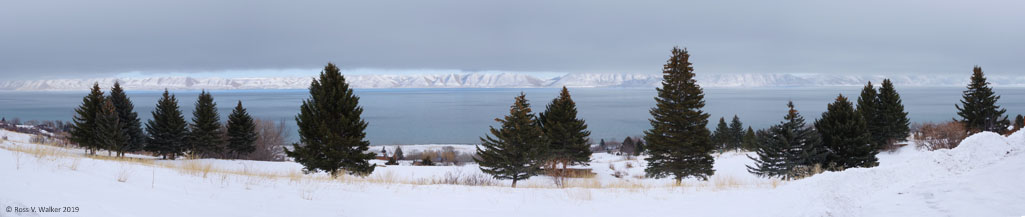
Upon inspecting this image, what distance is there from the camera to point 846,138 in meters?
28.5

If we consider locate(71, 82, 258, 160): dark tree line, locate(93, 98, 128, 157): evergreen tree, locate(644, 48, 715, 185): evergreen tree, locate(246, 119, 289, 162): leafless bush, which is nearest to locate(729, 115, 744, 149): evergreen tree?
locate(644, 48, 715, 185): evergreen tree

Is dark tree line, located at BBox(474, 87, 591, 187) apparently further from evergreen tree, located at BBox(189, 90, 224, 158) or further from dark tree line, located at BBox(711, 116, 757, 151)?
dark tree line, located at BBox(711, 116, 757, 151)

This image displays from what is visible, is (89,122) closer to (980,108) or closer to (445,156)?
(445,156)

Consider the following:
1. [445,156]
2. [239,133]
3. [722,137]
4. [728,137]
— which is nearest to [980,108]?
[722,137]

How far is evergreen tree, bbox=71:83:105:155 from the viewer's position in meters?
41.6

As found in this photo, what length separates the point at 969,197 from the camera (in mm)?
6074

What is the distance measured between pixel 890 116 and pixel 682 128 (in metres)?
21.5

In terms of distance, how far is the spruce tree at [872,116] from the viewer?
128 feet

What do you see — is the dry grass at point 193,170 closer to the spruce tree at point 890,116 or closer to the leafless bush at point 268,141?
the spruce tree at point 890,116

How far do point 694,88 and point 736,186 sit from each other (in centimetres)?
2217

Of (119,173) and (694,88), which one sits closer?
(119,173)

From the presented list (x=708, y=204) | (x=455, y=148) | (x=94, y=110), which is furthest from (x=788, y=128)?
(x=455, y=148)

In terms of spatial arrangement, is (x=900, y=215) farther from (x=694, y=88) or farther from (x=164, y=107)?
(x=164, y=107)

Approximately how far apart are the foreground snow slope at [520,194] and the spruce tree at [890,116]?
38154 millimetres
